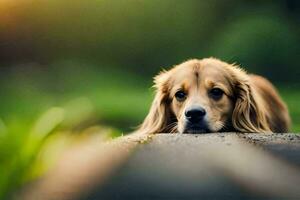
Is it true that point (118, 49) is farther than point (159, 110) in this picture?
Yes

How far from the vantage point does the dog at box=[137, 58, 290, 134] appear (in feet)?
10.9

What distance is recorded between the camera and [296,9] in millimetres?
3598

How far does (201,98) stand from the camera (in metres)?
3.31

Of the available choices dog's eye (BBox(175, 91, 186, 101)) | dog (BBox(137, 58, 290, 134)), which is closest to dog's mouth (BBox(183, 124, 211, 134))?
dog (BBox(137, 58, 290, 134))

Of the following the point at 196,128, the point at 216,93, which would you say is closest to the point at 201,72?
the point at 216,93

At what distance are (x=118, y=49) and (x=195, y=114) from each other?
20.5 inches

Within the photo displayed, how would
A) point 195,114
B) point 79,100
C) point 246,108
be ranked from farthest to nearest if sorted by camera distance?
point 79,100, point 246,108, point 195,114

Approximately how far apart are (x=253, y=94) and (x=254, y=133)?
0.51ft

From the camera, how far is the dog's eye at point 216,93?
11.0 feet

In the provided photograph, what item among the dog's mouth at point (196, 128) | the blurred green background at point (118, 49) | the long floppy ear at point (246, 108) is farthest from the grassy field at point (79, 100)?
the dog's mouth at point (196, 128)

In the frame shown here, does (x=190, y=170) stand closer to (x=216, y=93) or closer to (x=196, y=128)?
(x=196, y=128)

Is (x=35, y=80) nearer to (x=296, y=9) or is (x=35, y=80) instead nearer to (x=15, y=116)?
(x=15, y=116)

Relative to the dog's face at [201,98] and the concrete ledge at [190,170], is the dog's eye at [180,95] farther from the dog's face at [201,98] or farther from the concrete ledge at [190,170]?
the concrete ledge at [190,170]

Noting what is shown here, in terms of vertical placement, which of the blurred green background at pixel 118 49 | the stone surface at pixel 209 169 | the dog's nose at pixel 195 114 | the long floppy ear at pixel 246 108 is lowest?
the stone surface at pixel 209 169
